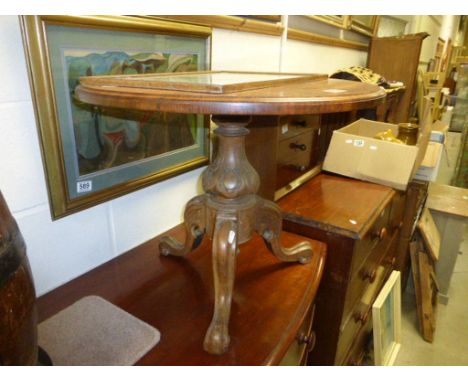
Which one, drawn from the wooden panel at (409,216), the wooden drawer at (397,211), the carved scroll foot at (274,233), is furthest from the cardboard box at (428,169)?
the carved scroll foot at (274,233)

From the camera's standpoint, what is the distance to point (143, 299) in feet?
2.80

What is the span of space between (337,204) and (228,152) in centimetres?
66

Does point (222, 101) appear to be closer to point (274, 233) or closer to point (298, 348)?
point (274, 233)

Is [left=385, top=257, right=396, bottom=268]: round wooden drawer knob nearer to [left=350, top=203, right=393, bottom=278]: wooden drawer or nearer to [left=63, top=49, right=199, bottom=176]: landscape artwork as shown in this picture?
[left=350, top=203, right=393, bottom=278]: wooden drawer

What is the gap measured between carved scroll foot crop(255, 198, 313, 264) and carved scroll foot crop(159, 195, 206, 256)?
0.14m

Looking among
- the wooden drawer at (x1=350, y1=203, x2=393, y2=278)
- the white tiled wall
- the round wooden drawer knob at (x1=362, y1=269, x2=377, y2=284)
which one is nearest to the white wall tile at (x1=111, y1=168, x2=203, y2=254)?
the white tiled wall

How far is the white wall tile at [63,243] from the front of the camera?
81cm

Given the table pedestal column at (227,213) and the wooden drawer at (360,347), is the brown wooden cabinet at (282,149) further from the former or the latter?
the wooden drawer at (360,347)

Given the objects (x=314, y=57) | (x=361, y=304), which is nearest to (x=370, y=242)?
(x=361, y=304)

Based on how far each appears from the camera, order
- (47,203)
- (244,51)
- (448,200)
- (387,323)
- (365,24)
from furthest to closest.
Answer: (365,24), (448,200), (387,323), (244,51), (47,203)

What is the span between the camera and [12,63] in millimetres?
692
